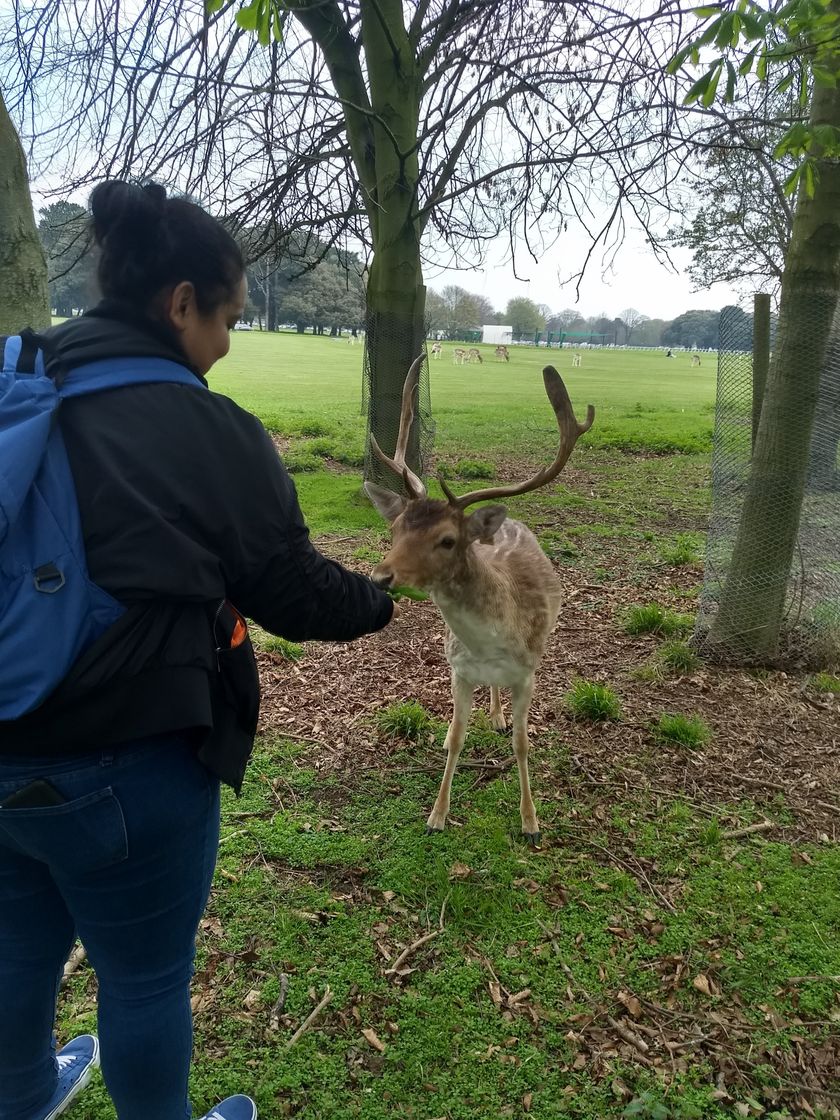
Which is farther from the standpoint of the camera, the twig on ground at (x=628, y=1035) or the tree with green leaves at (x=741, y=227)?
the tree with green leaves at (x=741, y=227)

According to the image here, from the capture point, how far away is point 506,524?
5.12 m

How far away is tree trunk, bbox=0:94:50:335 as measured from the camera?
3.13 m

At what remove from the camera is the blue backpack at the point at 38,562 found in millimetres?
1313

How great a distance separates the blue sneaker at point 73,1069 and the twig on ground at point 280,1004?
58 cm

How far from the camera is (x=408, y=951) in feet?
9.72

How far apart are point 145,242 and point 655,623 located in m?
5.12

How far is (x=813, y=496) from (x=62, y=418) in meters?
5.20

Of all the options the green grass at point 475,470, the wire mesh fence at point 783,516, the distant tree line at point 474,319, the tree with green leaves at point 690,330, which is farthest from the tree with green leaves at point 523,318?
the wire mesh fence at point 783,516

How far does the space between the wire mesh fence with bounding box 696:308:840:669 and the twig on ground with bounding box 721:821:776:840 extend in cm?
179

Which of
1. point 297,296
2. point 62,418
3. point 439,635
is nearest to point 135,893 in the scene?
point 62,418

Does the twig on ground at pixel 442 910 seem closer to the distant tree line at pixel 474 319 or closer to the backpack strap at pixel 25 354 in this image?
the backpack strap at pixel 25 354

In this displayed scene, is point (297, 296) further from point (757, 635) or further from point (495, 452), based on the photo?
point (757, 635)

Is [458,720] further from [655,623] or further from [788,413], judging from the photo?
[788,413]

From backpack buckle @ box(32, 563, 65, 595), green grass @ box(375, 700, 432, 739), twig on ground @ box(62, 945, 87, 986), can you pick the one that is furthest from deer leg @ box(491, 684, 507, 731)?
backpack buckle @ box(32, 563, 65, 595)
